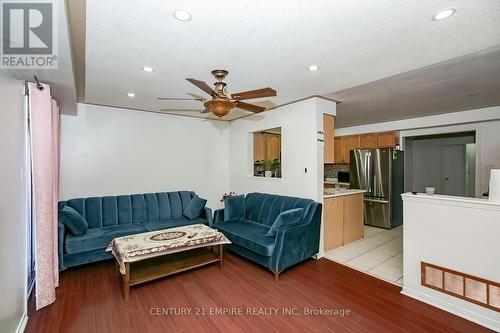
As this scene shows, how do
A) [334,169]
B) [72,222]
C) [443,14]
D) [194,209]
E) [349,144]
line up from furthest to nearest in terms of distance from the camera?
[334,169], [349,144], [194,209], [72,222], [443,14]

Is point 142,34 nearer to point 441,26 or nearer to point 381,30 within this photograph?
point 381,30

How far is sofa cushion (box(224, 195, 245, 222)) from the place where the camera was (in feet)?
13.3

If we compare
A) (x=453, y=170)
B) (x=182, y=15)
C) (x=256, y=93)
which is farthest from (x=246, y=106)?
(x=453, y=170)

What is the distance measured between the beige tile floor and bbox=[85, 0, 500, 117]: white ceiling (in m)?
2.50

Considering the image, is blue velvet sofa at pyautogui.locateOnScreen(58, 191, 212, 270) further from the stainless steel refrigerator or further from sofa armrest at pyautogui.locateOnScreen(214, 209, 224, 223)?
the stainless steel refrigerator

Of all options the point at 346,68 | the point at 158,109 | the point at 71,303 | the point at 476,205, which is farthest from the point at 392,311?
the point at 158,109

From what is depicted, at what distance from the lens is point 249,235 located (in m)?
3.31

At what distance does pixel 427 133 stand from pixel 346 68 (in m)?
4.01

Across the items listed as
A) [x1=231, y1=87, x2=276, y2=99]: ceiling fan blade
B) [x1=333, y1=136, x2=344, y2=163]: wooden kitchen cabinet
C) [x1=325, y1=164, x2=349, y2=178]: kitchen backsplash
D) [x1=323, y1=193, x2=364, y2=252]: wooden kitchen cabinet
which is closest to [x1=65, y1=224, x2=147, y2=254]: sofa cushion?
[x1=231, y1=87, x2=276, y2=99]: ceiling fan blade

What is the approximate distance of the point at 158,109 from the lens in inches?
171

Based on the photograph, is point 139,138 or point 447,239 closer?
point 447,239

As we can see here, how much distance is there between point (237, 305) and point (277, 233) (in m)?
0.94

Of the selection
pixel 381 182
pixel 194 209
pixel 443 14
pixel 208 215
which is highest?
pixel 443 14

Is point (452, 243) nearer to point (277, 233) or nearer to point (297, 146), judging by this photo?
point (277, 233)
